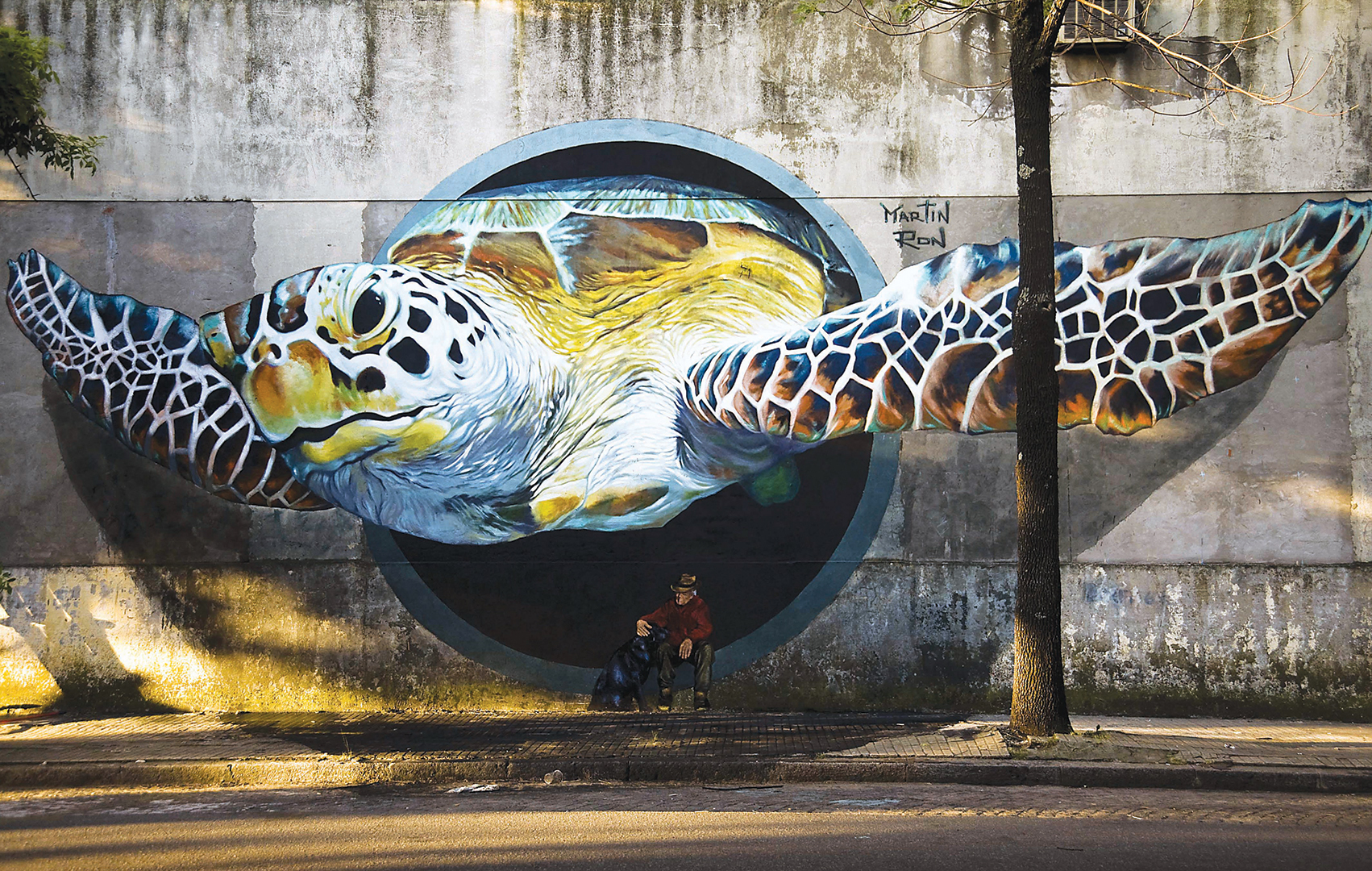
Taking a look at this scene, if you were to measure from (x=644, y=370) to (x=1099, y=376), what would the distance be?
4.03 metres

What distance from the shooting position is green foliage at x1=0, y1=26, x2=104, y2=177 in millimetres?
7785

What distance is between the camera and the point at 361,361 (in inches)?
364

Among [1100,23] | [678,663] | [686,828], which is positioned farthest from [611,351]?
[1100,23]

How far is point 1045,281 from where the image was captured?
7734mm

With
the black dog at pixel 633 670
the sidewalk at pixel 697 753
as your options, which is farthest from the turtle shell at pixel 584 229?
the sidewalk at pixel 697 753

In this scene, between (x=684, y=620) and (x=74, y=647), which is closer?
(x=684, y=620)

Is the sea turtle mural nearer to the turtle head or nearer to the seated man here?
the turtle head

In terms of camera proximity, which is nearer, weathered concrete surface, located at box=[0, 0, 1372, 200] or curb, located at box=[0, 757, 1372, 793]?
curb, located at box=[0, 757, 1372, 793]

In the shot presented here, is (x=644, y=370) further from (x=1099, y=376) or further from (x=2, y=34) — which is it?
(x=2, y=34)

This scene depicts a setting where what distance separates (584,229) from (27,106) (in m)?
4.46

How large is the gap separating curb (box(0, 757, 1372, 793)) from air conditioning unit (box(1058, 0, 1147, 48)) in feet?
20.0

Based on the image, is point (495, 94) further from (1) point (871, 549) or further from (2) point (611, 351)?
(1) point (871, 549)

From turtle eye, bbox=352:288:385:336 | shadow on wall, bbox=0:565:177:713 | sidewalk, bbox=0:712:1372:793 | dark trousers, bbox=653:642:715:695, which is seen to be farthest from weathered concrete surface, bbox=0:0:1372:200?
sidewalk, bbox=0:712:1372:793

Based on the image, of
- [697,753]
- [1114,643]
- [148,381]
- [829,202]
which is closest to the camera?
[697,753]
